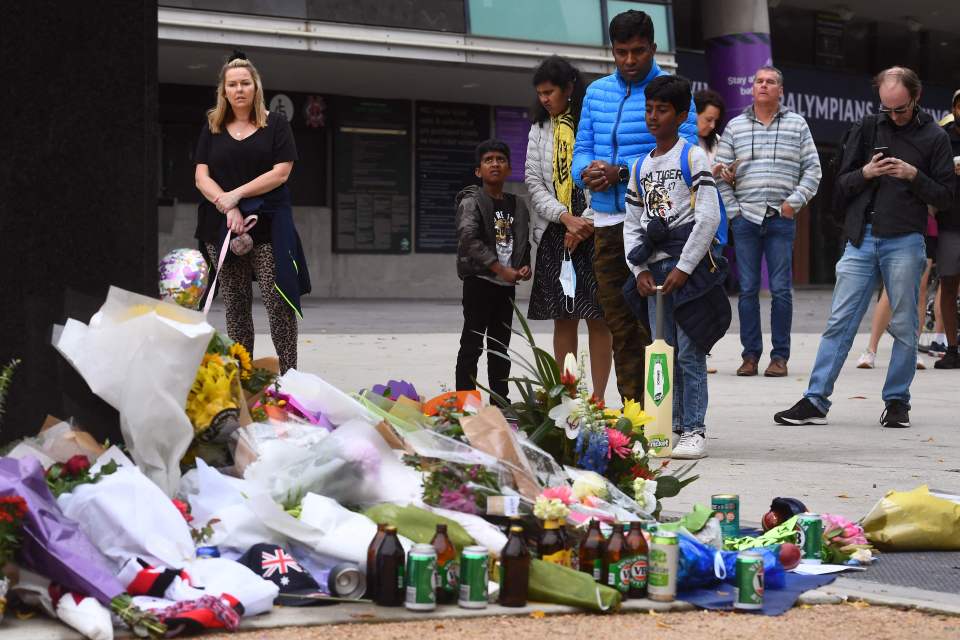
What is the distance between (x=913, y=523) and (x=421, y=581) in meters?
2.07

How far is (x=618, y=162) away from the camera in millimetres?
7625

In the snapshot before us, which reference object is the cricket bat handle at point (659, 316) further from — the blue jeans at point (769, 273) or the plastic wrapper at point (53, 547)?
the blue jeans at point (769, 273)

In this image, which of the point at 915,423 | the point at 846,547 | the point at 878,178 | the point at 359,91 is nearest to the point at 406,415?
the point at 846,547

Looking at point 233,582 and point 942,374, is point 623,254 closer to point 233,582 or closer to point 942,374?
point 233,582

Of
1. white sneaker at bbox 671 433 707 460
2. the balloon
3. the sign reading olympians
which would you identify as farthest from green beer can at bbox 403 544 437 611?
the sign reading olympians

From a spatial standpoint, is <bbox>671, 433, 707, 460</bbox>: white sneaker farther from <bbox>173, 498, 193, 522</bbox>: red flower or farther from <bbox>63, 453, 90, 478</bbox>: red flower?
<bbox>63, 453, 90, 478</bbox>: red flower

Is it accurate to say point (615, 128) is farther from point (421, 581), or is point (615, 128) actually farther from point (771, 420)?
point (421, 581)

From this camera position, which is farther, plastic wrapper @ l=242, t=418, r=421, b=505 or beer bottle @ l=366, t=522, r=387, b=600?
plastic wrapper @ l=242, t=418, r=421, b=505

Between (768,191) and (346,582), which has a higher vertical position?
(768,191)

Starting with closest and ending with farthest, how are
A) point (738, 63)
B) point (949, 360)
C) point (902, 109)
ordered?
point (902, 109), point (949, 360), point (738, 63)

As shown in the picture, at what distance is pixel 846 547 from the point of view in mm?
5098

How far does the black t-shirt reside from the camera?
26.0ft

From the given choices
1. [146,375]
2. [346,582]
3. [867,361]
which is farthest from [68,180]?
[867,361]

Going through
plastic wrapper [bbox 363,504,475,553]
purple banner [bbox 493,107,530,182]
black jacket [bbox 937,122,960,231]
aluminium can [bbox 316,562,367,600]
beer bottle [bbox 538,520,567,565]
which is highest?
purple banner [bbox 493,107,530,182]
